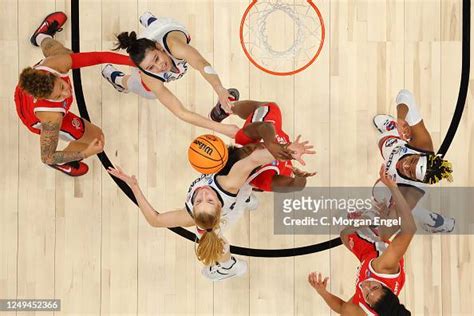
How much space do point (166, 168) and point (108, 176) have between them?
437 millimetres

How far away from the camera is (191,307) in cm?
428

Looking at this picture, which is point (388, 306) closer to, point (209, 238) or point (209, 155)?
point (209, 238)

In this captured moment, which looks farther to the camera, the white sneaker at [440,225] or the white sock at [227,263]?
the white sneaker at [440,225]

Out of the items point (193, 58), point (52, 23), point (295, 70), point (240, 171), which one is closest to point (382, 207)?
point (295, 70)

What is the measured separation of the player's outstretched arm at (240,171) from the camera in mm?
3438

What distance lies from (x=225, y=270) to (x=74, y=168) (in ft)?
4.34

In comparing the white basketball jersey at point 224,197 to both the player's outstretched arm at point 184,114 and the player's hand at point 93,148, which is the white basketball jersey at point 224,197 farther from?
the player's hand at point 93,148

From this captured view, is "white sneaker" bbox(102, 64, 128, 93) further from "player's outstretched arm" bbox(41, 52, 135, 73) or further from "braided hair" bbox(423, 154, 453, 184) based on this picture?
"braided hair" bbox(423, 154, 453, 184)

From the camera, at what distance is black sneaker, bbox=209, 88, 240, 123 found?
411cm

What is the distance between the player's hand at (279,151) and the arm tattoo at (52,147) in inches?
54.7

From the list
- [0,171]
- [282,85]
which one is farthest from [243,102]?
[0,171]

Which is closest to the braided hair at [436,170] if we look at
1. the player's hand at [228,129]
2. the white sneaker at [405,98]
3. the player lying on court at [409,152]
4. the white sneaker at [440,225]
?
the player lying on court at [409,152]

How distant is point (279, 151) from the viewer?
312 cm

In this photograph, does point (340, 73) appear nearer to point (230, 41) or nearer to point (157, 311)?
point (230, 41)
